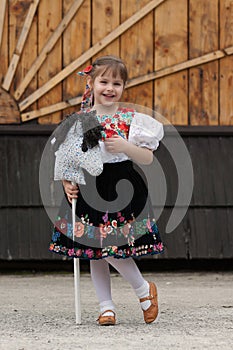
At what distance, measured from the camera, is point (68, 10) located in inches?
231

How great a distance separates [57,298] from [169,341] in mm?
1659

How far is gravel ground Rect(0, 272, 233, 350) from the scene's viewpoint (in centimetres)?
333

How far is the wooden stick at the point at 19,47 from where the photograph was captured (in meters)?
5.82

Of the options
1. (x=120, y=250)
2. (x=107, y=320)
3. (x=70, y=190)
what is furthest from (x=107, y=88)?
(x=107, y=320)

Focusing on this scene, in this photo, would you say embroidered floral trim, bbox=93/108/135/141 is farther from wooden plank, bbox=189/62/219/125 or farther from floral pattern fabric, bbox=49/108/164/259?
wooden plank, bbox=189/62/219/125

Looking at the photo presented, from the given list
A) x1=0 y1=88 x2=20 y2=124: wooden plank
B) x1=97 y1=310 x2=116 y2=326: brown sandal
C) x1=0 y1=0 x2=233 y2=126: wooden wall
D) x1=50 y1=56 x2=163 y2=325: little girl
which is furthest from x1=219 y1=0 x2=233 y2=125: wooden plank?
x1=97 y1=310 x2=116 y2=326: brown sandal

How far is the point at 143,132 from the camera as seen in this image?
3.81 meters

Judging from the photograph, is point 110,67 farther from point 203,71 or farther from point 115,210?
point 203,71

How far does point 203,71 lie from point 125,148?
92.1 inches

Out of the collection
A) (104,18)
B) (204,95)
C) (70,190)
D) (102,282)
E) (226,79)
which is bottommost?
(102,282)

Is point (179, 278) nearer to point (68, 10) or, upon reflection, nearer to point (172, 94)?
point (172, 94)

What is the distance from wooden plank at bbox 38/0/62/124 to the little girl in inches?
77.0

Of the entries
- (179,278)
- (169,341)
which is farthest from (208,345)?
(179,278)

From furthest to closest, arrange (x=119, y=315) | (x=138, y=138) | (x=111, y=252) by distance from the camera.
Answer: (x=119, y=315) → (x=138, y=138) → (x=111, y=252)
